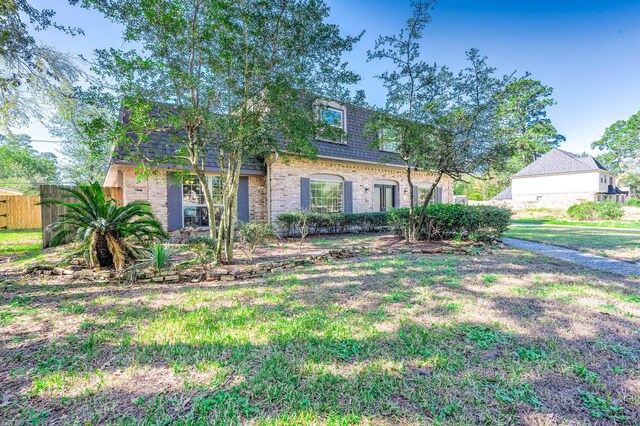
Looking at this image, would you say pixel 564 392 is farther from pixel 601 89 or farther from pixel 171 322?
pixel 601 89

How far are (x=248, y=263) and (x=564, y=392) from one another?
15.5 feet

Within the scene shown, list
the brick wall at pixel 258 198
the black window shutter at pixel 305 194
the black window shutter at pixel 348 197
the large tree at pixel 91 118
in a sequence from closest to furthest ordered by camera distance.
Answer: the large tree at pixel 91 118 < the brick wall at pixel 258 198 < the black window shutter at pixel 305 194 < the black window shutter at pixel 348 197

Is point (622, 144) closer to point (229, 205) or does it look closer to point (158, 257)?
point (229, 205)

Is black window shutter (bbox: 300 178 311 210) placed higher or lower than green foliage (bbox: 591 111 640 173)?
lower

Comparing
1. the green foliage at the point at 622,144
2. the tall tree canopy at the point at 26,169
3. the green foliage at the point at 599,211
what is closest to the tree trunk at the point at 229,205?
the green foliage at the point at 599,211

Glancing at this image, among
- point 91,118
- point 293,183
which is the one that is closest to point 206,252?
point 91,118

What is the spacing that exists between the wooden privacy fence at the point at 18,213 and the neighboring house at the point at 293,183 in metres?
7.85

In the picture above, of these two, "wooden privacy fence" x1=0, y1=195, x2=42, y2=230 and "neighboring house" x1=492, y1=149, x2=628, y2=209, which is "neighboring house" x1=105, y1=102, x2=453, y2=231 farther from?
"neighboring house" x1=492, y1=149, x2=628, y2=209

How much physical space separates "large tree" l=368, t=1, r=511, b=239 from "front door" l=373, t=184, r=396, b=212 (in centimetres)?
589

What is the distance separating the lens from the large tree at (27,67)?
5.89m

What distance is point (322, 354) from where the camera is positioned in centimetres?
225

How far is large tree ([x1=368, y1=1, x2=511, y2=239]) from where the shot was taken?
6.78m

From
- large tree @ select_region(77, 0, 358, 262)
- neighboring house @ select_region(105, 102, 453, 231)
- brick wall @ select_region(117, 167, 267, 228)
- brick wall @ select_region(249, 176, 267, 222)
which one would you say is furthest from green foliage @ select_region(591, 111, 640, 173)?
brick wall @ select_region(117, 167, 267, 228)

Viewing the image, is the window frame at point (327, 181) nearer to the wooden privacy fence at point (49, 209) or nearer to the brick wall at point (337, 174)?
the brick wall at point (337, 174)
